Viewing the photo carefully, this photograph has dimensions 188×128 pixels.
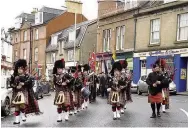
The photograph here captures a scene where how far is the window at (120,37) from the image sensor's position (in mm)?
38894

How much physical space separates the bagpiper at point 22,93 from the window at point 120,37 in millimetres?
27419

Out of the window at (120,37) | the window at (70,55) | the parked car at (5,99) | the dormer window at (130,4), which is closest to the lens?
the parked car at (5,99)

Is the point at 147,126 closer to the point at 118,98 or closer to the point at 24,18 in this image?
the point at 118,98

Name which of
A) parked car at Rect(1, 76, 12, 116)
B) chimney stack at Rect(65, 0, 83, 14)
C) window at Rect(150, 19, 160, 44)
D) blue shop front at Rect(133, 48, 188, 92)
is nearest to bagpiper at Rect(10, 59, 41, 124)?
parked car at Rect(1, 76, 12, 116)

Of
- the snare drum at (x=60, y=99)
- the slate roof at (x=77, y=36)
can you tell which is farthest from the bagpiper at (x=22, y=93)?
the slate roof at (x=77, y=36)

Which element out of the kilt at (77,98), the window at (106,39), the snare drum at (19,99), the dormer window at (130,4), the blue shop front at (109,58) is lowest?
the kilt at (77,98)

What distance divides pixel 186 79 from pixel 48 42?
95.7ft

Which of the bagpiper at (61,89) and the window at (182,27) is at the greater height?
the window at (182,27)

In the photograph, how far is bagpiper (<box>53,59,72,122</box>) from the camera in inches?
468

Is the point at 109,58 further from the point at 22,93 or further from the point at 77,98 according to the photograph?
the point at 22,93

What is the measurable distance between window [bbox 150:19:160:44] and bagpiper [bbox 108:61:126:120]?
70.3 feet

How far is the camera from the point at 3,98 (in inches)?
548

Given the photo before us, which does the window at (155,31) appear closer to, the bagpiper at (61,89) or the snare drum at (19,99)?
the bagpiper at (61,89)

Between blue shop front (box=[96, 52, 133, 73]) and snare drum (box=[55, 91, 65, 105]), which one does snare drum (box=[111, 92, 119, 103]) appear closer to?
snare drum (box=[55, 91, 65, 105])
